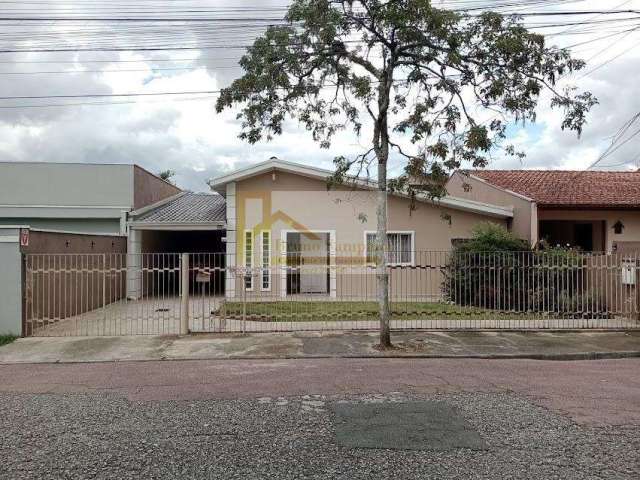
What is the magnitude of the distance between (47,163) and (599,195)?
18.2 metres

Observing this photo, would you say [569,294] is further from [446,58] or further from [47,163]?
[47,163]

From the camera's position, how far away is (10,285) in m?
10.8

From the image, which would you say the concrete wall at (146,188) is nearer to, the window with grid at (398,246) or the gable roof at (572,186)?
the window with grid at (398,246)

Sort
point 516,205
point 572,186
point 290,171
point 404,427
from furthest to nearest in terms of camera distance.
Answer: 1. point 572,186
2. point 516,205
3. point 290,171
4. point 404,427

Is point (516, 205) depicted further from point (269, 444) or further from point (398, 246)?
point (269, 444)

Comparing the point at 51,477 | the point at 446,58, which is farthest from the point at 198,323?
the point at 51,477

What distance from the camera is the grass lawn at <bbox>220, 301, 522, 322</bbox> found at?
1245cm

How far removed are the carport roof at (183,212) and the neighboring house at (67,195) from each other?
78 centimetres

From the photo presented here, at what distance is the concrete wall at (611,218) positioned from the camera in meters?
18.2

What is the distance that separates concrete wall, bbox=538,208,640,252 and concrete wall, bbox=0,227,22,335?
48.5 ft

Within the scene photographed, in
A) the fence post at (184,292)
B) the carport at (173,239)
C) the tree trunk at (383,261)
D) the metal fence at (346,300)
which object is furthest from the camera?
the carport at (173,239)

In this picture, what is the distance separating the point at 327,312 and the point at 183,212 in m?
9.55

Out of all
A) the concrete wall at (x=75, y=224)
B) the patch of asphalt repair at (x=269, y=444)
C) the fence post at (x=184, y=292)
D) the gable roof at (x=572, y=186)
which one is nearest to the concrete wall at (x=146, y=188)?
the concrete wall at (x=75, y=224)

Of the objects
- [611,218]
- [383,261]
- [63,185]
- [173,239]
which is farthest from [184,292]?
[611,218]
